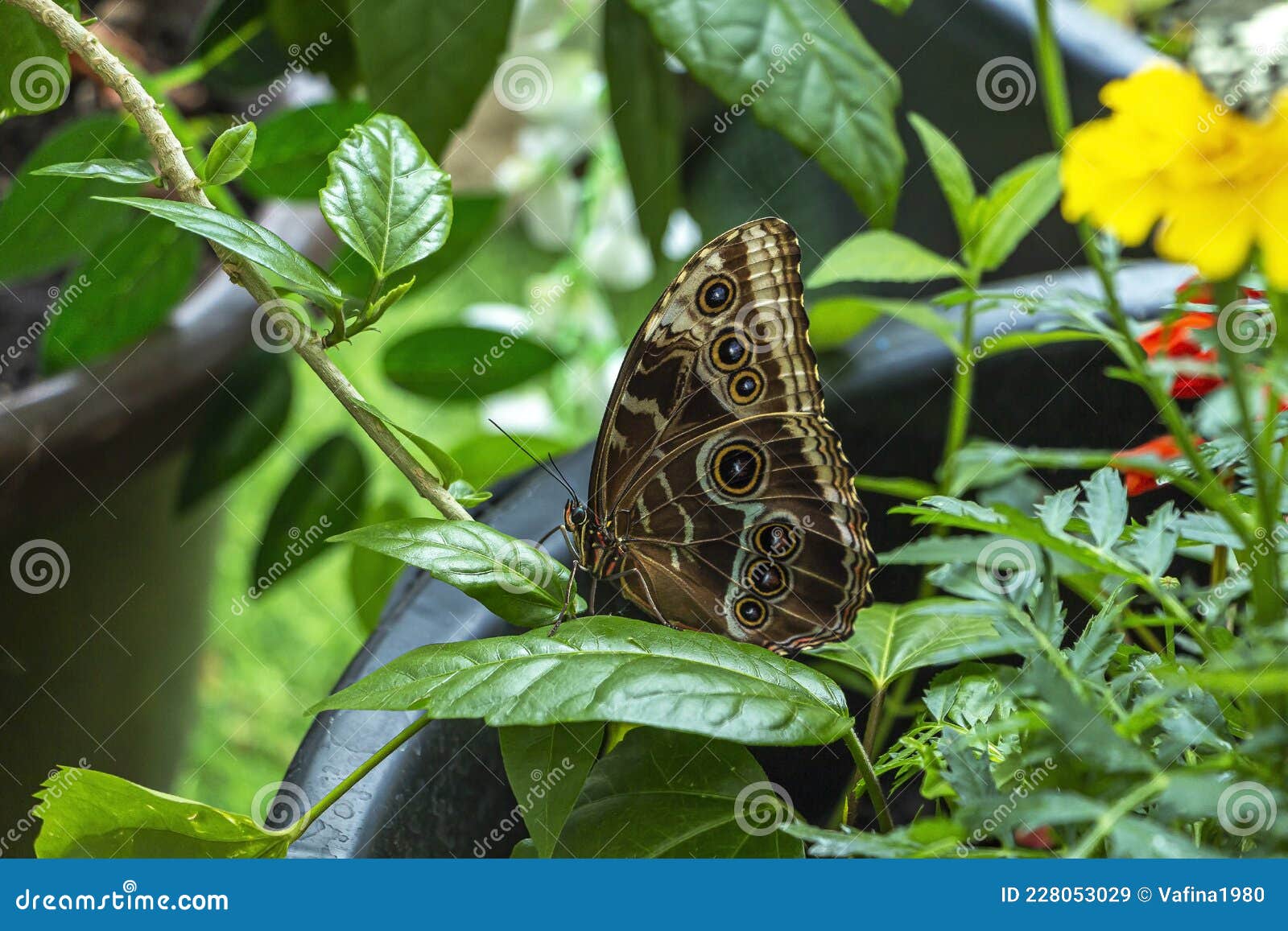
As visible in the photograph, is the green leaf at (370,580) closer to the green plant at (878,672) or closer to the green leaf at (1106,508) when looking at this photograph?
the green plant at (878,672)

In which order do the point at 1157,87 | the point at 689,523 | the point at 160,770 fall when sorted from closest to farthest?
the point at 1157,87
the point at 689,523
the point at 160,770

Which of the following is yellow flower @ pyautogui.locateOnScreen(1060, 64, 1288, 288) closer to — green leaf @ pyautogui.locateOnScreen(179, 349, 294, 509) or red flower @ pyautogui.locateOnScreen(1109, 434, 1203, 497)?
red flower @ pyautogui.locateOnScreen(1109, 434, 1203, 497)

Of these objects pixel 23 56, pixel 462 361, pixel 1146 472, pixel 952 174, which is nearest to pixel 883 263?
pixel 952 174

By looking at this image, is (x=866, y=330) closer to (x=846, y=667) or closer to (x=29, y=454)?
(x=846, y=667)

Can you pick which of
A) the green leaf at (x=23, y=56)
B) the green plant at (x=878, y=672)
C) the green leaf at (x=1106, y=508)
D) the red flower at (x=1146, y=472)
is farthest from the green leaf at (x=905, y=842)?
the green leaf at (x=23, y=56)

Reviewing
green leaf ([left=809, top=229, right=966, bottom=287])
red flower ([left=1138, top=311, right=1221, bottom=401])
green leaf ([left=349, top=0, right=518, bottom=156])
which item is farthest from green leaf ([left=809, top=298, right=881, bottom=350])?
green leaf ([left=349, top=0, right=518, bottom=156])

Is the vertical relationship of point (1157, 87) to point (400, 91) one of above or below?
below

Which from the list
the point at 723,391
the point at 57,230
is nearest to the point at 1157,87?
the point at 723,391
